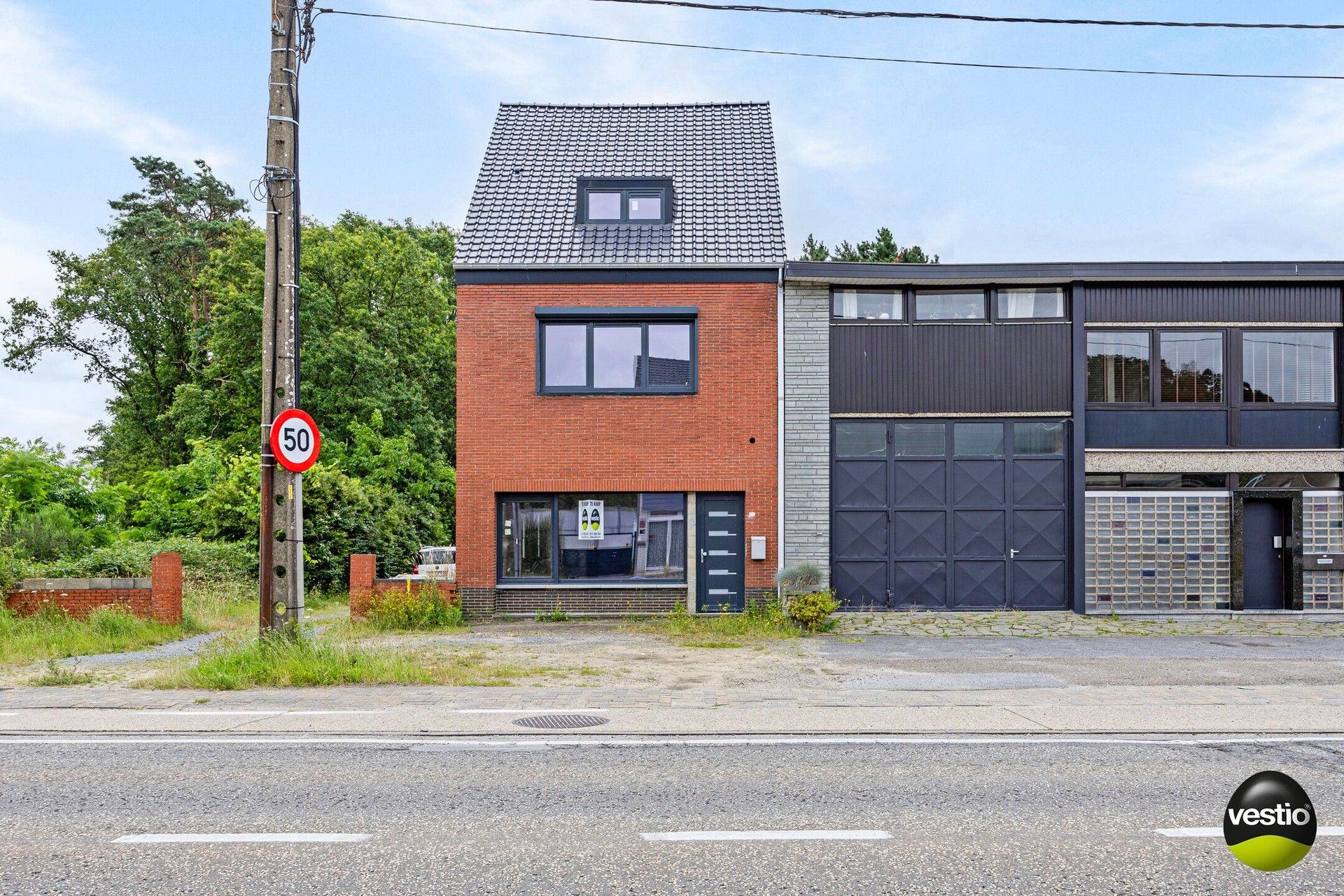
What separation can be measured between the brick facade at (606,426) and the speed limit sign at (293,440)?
5966 millimetres

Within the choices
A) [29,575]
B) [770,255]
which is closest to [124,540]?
[29,575]

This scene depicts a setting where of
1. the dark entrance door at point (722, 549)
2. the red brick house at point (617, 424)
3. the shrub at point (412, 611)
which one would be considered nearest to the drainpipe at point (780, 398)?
the red brick house at point (617, 424)

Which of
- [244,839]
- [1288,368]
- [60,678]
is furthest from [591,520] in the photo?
[1288,368]

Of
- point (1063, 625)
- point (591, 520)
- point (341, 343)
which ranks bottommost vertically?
point (1063, 625)

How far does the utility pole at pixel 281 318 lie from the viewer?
37.5ft

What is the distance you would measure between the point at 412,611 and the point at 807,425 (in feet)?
25.3

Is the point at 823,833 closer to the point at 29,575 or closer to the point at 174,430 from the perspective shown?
the point at 29,575

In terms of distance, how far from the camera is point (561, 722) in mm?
8992

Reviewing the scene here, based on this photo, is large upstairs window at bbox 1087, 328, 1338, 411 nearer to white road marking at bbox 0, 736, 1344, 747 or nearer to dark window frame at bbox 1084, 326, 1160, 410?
dark window frame at bbox 1084, 326, 1160, 410

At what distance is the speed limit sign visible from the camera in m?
11.2

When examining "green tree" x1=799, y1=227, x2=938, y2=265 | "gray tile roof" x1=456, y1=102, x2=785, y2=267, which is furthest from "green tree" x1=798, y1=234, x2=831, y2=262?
"gray tile roof" x1=456, y1=102, x2=785, y2=267

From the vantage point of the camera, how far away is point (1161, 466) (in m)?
18.0

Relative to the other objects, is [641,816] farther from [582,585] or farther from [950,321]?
[950,321]

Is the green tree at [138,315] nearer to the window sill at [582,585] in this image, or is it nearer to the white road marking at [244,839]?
the window sill at [582,585]
